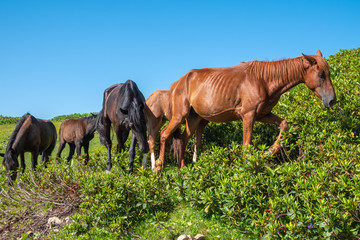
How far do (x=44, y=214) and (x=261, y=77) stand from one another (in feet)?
17.3

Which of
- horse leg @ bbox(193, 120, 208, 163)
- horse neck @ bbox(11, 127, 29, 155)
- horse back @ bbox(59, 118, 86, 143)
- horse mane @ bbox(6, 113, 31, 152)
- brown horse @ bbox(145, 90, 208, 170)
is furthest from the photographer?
horse back @ bbox(59, 118, 86, 143)

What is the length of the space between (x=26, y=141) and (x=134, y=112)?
4944 mm

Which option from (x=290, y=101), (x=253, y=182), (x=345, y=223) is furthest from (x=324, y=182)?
(x=290, y=101)

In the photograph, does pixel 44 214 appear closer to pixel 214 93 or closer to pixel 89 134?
pixel 214 93

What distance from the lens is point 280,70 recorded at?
7316 mm

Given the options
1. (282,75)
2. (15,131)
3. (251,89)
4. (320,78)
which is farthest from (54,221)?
(320,78)

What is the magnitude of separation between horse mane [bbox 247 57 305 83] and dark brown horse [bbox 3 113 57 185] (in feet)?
22.0

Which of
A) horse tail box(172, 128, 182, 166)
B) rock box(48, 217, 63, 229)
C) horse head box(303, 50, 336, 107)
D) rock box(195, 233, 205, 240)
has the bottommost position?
rock box(195, 233, 205, 240)

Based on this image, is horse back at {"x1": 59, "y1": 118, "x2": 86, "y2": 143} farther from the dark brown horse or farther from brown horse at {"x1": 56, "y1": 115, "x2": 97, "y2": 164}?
the dark brown horse

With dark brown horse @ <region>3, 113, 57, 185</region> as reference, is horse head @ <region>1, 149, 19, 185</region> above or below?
below

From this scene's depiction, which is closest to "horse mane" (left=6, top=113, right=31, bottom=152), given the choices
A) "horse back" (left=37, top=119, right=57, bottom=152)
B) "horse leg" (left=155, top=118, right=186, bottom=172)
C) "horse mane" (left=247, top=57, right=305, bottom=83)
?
"horse back" (left=37, top=119, right=57, bottom=152)

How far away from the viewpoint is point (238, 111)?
24.0 ft

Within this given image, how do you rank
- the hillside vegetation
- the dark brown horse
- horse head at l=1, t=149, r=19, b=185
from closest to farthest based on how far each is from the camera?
the hillside vegetation, horse head at l=1, t=149, r=19, b=185, the dark brown horse

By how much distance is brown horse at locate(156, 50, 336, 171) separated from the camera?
706 cm
